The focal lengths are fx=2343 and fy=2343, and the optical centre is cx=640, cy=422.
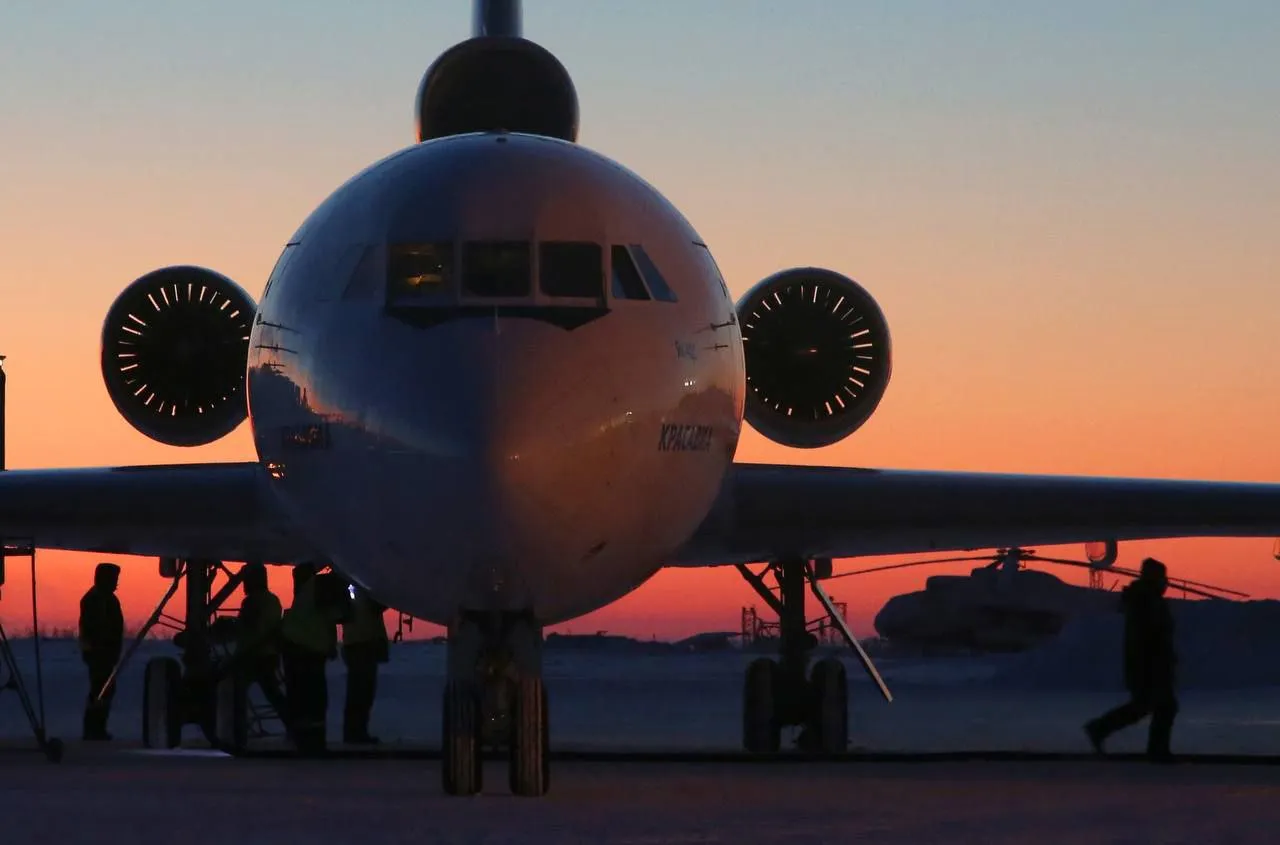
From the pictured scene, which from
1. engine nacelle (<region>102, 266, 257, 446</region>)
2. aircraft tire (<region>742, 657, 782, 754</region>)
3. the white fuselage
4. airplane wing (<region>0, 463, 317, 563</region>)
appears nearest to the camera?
the white fuselage

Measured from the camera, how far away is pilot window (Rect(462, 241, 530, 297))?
1271 cm

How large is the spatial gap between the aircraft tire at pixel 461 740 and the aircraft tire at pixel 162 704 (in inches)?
327

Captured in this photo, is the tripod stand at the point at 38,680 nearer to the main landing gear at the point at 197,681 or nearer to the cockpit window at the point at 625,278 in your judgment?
the main landing gear at the point at 197,681

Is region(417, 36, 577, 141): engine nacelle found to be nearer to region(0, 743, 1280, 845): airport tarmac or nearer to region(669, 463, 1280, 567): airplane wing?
region(669, 463, 1280, 567): airplane wing

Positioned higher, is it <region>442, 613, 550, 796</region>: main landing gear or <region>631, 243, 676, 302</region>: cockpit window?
<region>631, 243, 676, 302</region>: cockpit window

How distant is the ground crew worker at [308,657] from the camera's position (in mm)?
18797

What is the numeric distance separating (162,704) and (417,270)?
8.91 metres

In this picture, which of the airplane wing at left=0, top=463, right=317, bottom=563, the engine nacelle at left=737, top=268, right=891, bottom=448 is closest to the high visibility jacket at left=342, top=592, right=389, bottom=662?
the airplane wing at left=0, top=463, right=317, bottom=563

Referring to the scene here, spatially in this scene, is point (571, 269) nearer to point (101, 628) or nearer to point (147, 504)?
point (147, 504)

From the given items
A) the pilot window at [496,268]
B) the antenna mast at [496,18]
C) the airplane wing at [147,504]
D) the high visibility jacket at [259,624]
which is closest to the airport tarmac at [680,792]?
the high visibility jacket at [259,624]

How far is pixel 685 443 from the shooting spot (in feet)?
42.5

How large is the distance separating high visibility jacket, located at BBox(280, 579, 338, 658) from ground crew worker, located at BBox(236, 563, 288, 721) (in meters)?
0.91

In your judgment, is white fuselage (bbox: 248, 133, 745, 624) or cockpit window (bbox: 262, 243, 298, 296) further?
cockpit window (bbox: 262, 243, 298, 296)

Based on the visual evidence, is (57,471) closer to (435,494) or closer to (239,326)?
(239,326)
